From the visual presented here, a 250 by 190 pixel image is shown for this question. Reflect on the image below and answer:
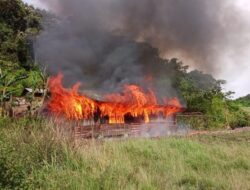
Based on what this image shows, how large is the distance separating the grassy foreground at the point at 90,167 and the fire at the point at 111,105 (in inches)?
363

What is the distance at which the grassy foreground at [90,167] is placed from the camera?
6.88m

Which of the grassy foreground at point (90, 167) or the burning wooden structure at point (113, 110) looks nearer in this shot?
the grassy foreground at point (90, 167)

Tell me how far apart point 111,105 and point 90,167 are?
527 inches

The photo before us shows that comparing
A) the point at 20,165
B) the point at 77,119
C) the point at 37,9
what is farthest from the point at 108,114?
the point at 37,9

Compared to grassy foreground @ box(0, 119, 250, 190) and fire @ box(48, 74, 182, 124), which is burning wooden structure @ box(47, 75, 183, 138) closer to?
fire @ box(48, 74, 182, 124)

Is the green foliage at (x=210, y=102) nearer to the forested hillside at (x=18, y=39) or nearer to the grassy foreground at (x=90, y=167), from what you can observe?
the forested hillside at (x=18, y=39)

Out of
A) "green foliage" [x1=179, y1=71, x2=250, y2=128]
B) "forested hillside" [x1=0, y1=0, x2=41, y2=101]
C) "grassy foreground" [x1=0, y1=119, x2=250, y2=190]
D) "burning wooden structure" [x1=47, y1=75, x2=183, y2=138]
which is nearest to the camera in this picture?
"grassy foreground" [x1=0, y1=119, x2=250, y2=190]

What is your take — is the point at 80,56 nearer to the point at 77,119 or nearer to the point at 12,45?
the point at 77,119

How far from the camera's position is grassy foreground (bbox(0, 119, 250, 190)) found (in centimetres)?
688

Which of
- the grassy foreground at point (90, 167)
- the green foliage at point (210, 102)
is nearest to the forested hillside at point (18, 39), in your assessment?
the green foliage at point (210, 102)

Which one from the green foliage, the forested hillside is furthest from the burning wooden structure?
the forested hillside

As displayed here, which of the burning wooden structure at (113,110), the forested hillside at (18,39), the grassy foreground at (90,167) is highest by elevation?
the forested hillside at (18,39)

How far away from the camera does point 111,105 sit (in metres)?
21.2

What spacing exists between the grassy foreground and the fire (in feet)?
30.2
